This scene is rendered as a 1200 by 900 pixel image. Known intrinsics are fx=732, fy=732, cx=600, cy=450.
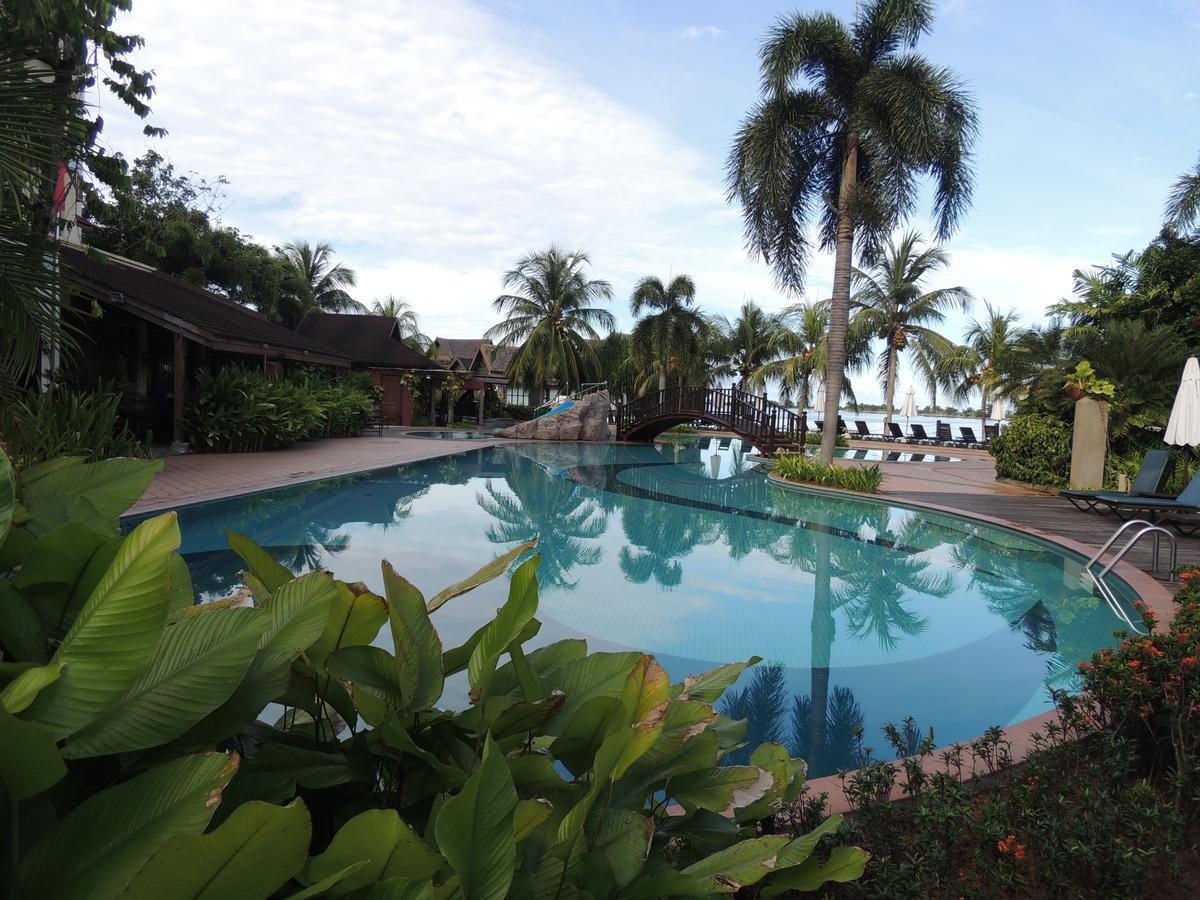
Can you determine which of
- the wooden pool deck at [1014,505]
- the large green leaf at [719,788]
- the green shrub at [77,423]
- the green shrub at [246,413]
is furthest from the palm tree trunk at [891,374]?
the large green leaf at [719,788]

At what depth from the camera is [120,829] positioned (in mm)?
531

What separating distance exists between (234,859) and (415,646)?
38cm

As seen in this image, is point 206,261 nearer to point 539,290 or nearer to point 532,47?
point 539,290

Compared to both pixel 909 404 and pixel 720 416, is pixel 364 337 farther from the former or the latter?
pixel 909 404

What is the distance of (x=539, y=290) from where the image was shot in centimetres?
3391

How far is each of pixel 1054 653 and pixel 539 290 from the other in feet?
98.3

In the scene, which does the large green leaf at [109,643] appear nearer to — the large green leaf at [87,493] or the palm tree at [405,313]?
the large green leaf at [87,493]

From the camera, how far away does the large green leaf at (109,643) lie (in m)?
0.55

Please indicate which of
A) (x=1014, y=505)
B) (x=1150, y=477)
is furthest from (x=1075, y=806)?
(x=1014, y=505)

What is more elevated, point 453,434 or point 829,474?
point 829,474

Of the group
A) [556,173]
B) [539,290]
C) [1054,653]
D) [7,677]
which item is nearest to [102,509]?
[7,677]

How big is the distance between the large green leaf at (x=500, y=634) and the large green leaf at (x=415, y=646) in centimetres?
5

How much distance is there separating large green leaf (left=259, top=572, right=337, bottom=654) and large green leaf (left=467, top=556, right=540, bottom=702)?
0.64ft

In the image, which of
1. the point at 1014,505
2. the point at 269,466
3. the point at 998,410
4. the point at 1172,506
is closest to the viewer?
the point at 1172,506
